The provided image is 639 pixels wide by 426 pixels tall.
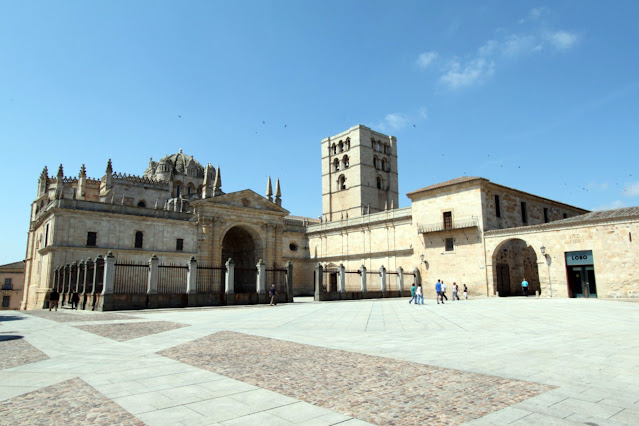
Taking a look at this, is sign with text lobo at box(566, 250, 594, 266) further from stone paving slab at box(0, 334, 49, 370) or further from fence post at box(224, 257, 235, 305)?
stone paving slab at box(0, 334, 49, 370)

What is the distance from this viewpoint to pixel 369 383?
5.88m

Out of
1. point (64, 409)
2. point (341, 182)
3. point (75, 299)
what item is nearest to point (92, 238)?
point (75, 299)

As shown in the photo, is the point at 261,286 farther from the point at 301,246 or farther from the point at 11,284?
the point at 11,284

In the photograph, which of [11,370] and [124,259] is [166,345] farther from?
[124,259]

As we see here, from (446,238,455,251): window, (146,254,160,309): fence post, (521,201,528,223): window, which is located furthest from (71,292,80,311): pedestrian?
(521,201,528,223): window

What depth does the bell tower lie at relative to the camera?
63594 millimetres

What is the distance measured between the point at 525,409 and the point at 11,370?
7735mm

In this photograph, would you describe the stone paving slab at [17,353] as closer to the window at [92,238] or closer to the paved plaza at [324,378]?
the paved plaza at [324,378]

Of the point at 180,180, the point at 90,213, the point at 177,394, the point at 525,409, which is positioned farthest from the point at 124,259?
the point at 525,409

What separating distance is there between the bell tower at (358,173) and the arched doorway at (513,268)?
28.1m

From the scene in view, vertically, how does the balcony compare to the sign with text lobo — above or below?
above

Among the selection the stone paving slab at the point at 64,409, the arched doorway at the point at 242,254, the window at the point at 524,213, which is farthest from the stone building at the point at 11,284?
the stone paving slab at the point at 64,409

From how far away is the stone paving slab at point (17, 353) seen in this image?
767cm

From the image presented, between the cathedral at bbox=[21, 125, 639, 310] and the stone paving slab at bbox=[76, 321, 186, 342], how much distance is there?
8.48 m
